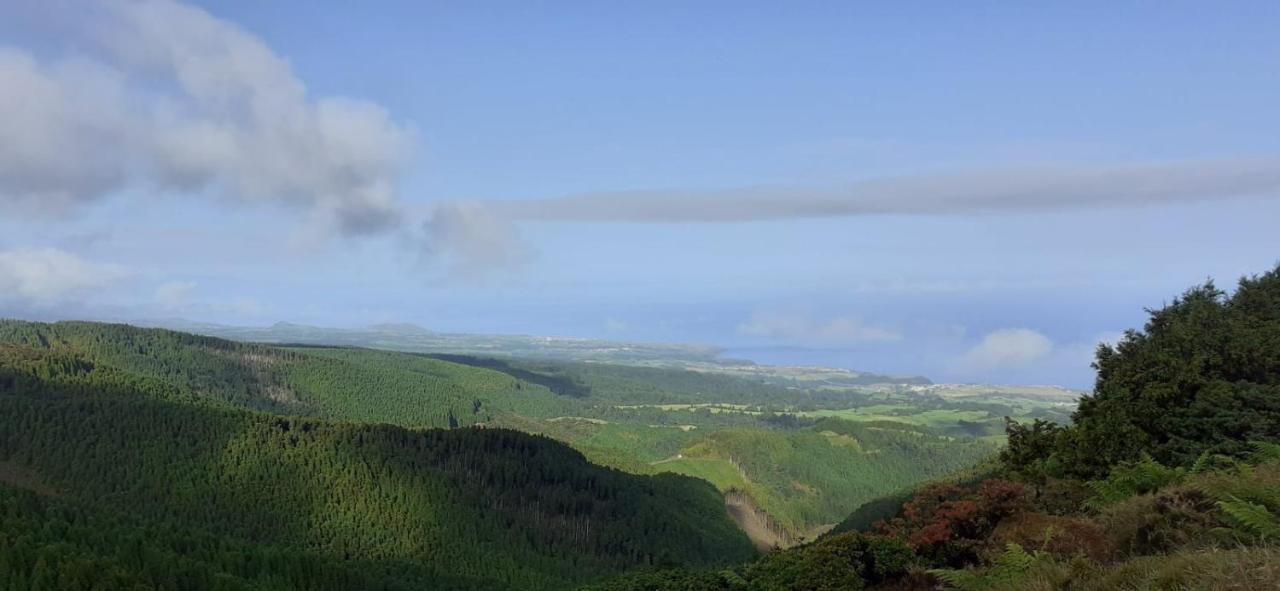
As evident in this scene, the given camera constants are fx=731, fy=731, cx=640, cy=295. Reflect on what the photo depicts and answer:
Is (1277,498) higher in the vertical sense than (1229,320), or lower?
lower

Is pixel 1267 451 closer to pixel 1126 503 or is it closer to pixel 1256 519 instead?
pixel 1126 503

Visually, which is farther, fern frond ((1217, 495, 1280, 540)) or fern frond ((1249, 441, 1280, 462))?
fern frond ((1249, 441, 1280, 462))

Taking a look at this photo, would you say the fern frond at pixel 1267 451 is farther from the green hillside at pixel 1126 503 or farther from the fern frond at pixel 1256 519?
the fern frond at pixel 1256 519

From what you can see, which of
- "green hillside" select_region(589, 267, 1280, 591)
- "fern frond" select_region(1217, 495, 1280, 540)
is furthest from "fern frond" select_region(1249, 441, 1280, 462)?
"fern frond" select_region(1217, 495, 1280, 540)

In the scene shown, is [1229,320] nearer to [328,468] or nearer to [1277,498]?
[1277,498]

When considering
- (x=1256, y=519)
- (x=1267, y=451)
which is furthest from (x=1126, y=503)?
(x=1267, y=451)

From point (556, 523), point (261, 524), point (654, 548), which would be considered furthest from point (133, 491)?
point (654, 548)

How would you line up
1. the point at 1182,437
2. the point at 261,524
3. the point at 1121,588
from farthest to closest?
the point at 261,524
the point at 1182,437
the point at 1121,588

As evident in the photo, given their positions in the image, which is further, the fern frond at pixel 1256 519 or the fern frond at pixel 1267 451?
the fern frond at pixel 1267 451

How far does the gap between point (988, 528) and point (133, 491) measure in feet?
662

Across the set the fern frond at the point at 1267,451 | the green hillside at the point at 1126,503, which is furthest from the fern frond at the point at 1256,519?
the fern frond at the point at 1267,451

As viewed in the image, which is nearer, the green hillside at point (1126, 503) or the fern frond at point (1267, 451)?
the green hillside at point (1126, 503)

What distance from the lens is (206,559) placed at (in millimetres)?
112625

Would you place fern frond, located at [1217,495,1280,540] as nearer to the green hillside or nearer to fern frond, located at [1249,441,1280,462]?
the green hillside
